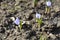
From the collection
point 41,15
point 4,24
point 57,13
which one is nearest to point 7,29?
point 4,24

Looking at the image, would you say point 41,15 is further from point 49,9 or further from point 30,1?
point 30,1

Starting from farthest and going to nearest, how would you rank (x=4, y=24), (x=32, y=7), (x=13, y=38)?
(x=32, y=7)
(x=4, y=24)
(x=13, y=38)

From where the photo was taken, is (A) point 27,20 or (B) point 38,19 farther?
(A) point 27,20

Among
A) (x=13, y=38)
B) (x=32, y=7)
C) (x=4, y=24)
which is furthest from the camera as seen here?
(x=32, y=7)

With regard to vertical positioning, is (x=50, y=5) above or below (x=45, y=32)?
above

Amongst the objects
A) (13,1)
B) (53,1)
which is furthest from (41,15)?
(13,1)

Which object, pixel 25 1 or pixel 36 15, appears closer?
pixel 36 15

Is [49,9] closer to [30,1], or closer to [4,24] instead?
[30,1]
